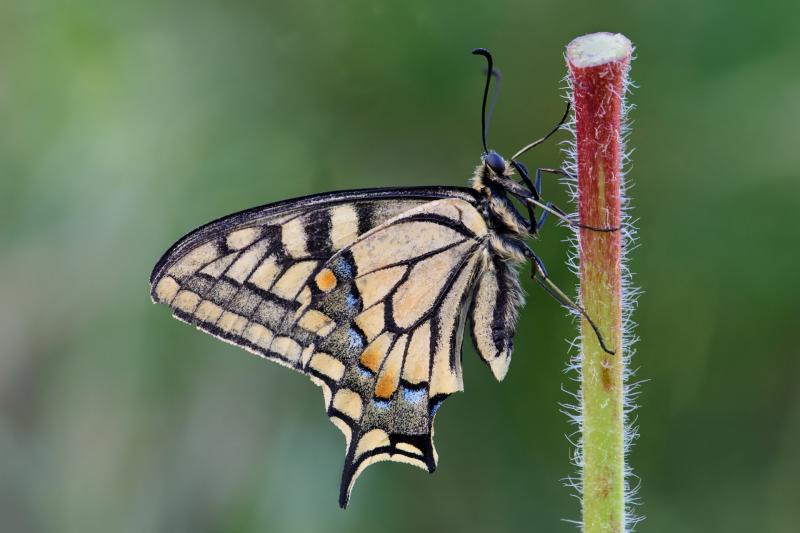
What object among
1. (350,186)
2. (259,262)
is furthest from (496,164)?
(350,186)

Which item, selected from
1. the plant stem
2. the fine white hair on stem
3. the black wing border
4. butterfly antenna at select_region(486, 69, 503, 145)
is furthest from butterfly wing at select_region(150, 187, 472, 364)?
the plant stem

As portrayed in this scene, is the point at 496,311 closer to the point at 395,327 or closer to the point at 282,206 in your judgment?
the point at 395,327

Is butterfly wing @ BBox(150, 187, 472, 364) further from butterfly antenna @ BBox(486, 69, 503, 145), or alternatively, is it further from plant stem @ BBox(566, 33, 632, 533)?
plant stem @ BBox(566, 33, 632, 533)
